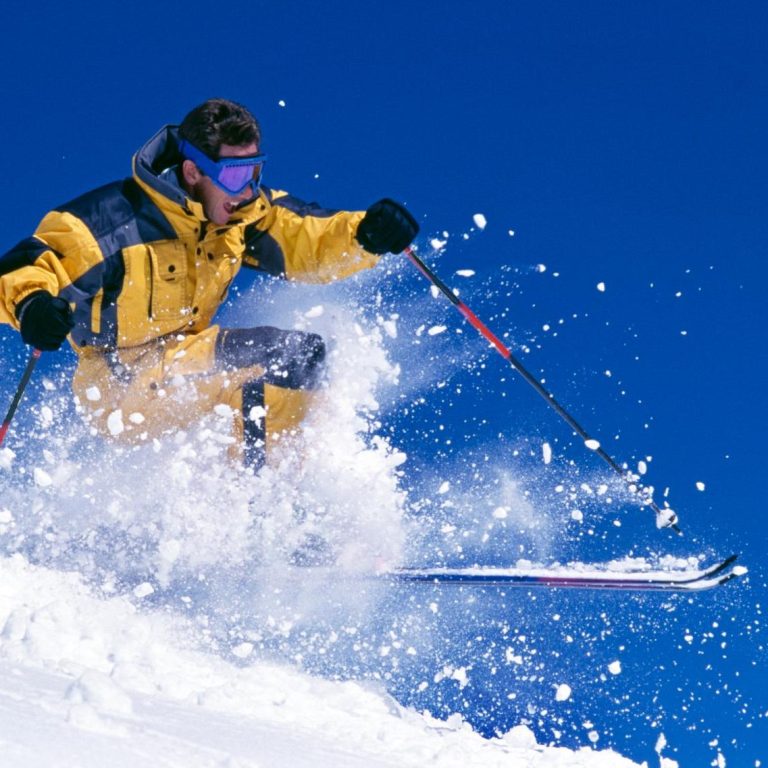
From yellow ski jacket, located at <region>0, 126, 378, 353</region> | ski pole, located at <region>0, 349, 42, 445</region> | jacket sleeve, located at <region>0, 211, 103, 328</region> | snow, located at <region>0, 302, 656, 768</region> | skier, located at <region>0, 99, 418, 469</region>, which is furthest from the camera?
skier, located at <region>0, 99, 418, 469</region>

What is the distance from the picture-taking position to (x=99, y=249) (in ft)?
15.0

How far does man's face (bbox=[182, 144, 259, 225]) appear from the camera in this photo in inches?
185

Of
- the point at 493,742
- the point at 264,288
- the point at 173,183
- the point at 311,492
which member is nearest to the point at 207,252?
the point at 173,183

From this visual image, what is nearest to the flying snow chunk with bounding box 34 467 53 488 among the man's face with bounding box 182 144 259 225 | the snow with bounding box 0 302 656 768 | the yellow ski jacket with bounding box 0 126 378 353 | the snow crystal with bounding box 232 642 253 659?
the snow with bounding box 0 302 656 768

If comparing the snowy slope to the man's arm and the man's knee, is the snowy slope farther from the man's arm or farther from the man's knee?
the man's arm

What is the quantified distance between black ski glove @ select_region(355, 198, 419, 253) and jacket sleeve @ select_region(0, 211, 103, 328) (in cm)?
150

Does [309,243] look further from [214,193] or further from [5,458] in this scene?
[5,458]

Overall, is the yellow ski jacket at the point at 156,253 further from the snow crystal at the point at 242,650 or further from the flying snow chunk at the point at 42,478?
the snow crystal at the point at 242,650

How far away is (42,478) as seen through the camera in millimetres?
5793

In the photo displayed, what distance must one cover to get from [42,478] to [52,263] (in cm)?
197

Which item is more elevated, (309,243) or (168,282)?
(309,243)

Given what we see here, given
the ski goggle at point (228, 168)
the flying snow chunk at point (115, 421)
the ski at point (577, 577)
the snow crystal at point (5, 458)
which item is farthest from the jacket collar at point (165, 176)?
the ski at point (577, 577)

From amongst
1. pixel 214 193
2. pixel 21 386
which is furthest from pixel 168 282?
pixel 21 386

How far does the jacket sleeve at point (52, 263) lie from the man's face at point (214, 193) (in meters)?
0.63
